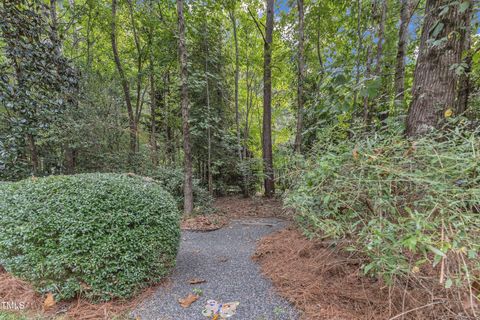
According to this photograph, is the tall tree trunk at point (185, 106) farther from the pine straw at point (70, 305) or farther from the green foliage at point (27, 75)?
the pine straw at point (70, 305)

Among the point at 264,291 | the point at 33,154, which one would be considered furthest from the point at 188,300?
the point at 33,154

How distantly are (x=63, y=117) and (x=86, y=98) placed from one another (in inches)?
31.4

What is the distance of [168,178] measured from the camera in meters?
5.32

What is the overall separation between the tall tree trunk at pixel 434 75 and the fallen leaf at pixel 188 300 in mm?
2521

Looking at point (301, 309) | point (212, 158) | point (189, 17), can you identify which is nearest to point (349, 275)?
point (301, 309)

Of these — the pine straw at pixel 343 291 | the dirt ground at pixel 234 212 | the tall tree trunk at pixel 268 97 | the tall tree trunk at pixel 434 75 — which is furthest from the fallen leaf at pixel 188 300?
the tall tree trunk at pixel 268 97

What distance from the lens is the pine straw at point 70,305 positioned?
1.71m

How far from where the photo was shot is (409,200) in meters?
1.35

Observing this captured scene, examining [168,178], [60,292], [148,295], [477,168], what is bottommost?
[148,295]

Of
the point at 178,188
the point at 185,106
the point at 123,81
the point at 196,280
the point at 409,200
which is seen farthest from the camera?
the point at 123,81

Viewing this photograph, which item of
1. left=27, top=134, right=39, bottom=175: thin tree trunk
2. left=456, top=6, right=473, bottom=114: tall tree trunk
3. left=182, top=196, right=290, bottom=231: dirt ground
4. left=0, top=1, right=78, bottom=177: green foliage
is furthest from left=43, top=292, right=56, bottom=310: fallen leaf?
left=456, top=6, right=473, bottom=114: tall tree trunk

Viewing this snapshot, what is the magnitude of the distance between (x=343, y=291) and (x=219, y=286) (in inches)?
42.5

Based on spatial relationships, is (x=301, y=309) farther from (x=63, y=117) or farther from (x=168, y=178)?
(x=63, y=117)

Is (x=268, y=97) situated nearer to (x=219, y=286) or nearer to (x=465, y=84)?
(x=465, y=84)
